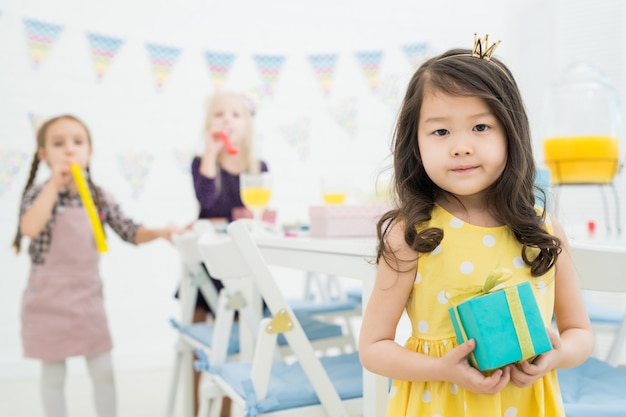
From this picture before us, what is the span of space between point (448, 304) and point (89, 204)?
1540 mm

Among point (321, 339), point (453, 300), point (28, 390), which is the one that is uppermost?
point (453, 300)

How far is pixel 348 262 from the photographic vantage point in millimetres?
1082

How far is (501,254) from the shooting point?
0.77 meters

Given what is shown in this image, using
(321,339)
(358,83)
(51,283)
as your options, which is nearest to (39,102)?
(51,283)

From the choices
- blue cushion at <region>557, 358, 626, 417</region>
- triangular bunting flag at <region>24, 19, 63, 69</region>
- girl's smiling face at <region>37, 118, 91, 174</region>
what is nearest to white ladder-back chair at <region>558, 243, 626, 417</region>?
blue cushion at <region>557, 358, 626, 417</region>

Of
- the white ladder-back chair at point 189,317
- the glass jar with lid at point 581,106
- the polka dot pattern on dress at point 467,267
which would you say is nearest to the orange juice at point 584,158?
the glass jar with lid at point 581,106

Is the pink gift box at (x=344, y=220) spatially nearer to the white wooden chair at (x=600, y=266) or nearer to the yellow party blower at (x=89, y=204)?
the white wooden chair at (x=600, y=266)

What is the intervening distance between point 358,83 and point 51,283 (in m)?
2.33

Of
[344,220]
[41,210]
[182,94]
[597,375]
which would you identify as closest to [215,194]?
[41,210]

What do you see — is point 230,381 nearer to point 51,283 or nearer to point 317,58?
point 51,283

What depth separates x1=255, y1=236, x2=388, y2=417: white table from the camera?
40.2 inches

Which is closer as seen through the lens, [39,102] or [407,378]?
[407,378]

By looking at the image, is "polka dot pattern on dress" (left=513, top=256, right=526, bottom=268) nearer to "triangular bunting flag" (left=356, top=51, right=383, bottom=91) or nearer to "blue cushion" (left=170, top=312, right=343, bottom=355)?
"blue cushion" (left=170, top=312, right=343, bottom=355)

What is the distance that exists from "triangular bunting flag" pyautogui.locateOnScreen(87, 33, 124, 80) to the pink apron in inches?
55.7
